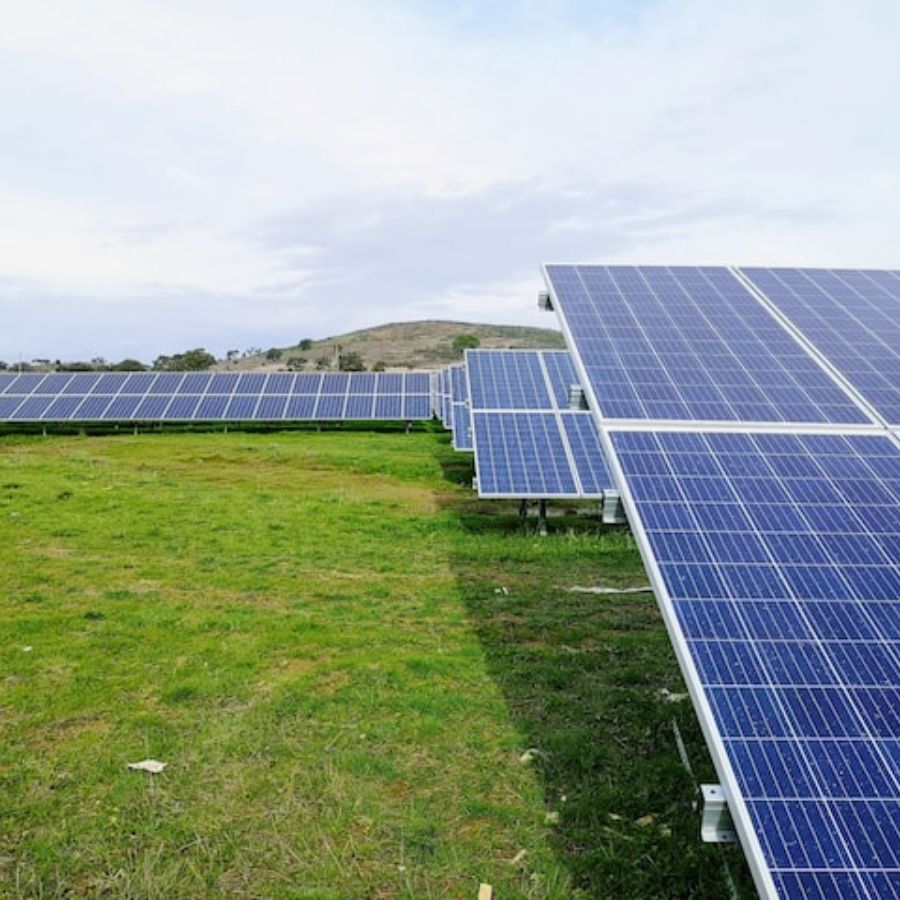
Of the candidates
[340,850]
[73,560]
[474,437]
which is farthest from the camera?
[474,437]

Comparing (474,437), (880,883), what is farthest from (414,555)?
(880,883)

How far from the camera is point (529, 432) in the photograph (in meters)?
19.2

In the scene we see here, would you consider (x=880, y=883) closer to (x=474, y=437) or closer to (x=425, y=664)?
(x=425, y=664)

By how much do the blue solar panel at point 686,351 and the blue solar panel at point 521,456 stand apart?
5.54m

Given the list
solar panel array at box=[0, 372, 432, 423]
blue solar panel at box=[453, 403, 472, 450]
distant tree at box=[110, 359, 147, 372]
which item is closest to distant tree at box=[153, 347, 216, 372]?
distant tree at box=[110, 359, 147, 372]

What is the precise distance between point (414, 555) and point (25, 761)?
28.2 ft

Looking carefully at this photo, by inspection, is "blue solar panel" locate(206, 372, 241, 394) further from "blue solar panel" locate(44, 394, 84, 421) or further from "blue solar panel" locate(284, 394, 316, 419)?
"blue solar panel" locate(44, 394, 84, 421)

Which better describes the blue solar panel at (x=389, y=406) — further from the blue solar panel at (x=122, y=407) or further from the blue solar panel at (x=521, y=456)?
the blue solar panel at (x=521, y=456)

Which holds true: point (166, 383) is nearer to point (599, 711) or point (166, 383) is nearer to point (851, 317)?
point (851, 317)

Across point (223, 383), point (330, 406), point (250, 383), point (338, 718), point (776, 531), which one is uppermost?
point (223, 383)

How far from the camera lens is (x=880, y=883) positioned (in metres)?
4.28

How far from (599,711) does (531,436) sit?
10.5 meters

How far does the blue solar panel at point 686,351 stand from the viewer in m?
8.88

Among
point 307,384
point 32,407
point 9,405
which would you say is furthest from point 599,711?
point 9,405
